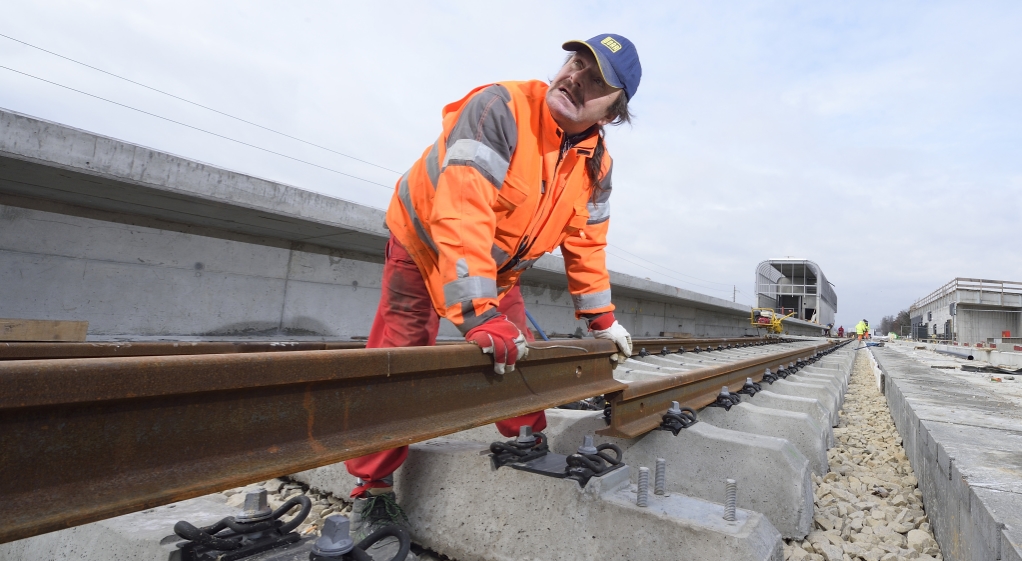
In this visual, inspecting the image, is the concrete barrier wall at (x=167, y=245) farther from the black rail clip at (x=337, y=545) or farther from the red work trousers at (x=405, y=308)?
the black rail clip at (x=337, y=545)

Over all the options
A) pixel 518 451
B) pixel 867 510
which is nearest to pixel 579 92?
pixel 518 451

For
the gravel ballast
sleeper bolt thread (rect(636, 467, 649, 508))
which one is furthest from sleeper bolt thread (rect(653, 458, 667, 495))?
the gravel ballast

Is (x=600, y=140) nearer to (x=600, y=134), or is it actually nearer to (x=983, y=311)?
(x=600, y=134)

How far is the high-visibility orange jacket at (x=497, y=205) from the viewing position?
6.16 ft

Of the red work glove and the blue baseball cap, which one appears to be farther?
the blue baseball cap

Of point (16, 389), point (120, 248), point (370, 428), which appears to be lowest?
point (370, 428)

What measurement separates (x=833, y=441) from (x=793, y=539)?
7.33ft

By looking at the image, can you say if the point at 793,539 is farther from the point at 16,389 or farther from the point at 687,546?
the point at 16,389

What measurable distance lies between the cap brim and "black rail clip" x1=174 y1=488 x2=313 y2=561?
199 centimetres

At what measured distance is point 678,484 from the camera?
7.88ft

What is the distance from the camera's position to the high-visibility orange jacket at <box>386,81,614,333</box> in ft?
6.16

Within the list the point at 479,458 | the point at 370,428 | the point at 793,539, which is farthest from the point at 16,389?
the point at 793,539

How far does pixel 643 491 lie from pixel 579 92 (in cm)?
161

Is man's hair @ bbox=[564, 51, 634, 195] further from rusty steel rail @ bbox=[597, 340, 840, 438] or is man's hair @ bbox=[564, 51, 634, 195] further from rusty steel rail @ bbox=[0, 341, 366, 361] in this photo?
rusty steel rail @ bbox=[0, 341, 366, 361]
